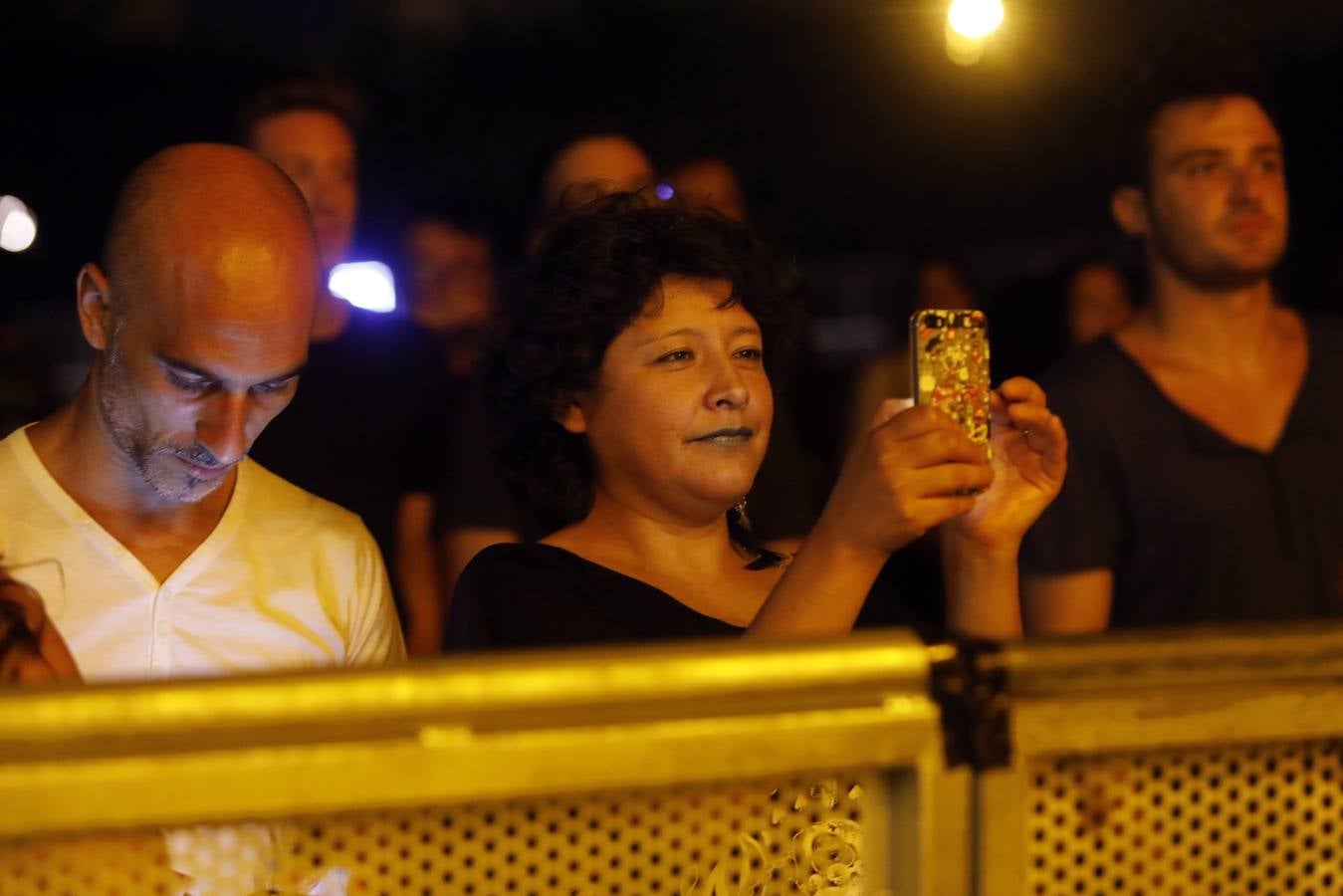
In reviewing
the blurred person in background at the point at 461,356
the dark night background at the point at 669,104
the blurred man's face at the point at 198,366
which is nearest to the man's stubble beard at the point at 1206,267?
the blurred person in background at the point at 461,356

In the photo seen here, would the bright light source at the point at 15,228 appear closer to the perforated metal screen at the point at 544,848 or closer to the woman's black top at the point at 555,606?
the woman's black top at the point at 555,606

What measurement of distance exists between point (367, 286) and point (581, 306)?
2.06 meters

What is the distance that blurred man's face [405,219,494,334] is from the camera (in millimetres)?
3959

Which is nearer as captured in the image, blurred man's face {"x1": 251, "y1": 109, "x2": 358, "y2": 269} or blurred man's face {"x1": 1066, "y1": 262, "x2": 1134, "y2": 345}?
blurred man's face {"x1": 251, "y1": 109, "x2": 358, "y2": 269}

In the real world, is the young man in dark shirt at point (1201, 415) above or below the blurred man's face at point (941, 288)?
below

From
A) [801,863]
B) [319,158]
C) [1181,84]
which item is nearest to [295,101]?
[319,158]

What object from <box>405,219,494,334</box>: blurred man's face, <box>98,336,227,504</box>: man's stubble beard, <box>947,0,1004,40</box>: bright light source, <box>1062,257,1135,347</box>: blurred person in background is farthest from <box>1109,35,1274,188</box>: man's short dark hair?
<box>98,336,227,504</box>: man's stubble beard

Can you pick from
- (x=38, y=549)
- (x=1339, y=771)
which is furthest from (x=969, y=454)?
(x=38, y=549)

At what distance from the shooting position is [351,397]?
118 inches

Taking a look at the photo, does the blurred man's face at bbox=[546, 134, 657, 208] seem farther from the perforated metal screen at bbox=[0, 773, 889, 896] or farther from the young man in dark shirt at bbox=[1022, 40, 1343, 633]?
the perforated metal screen at bbox=[0, 773, 889, 896]

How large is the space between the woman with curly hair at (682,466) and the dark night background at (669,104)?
9.67 m

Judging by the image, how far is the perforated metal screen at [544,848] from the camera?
948 mm

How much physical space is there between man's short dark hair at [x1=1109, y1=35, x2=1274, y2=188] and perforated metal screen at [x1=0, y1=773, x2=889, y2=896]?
2.25 metres

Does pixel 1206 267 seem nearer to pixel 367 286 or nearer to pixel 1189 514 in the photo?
pixel 1189 514
